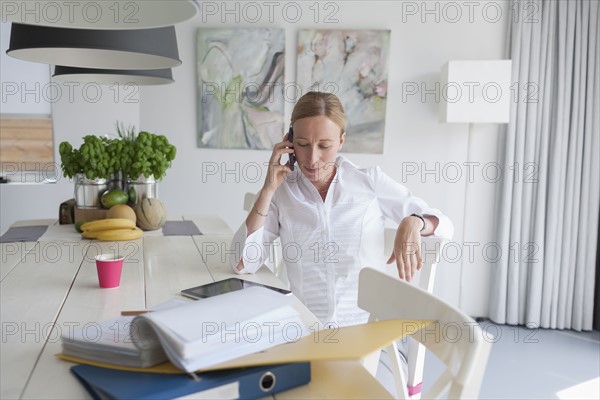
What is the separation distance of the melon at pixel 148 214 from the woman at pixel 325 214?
633mm

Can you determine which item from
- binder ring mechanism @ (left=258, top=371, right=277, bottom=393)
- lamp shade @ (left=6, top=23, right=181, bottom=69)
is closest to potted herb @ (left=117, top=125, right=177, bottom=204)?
lamp shade @ (left=6, top=23, right=181, bottom=69)

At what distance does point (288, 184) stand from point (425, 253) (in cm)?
54

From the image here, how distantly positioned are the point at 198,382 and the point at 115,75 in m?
1.67

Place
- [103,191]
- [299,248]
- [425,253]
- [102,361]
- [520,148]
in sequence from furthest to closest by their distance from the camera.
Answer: [520,148], [103,191], [299,248], [425,253], [102,361]

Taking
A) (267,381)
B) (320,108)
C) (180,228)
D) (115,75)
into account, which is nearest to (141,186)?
(180,228)

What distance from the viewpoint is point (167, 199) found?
383 centimetres

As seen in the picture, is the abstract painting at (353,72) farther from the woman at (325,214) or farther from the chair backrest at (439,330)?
the chair backrest at (439,330)

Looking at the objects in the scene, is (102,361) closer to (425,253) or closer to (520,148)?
(425,253)

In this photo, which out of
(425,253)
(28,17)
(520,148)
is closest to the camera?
(28,17)

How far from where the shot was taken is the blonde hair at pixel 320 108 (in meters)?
1.80

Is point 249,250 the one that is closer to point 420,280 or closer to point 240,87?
point 420,280

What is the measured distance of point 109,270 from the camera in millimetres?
1427

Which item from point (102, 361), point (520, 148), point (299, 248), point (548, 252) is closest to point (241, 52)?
point (520, 148)

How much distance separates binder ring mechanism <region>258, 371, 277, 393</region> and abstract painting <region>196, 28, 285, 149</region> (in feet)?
9.76
